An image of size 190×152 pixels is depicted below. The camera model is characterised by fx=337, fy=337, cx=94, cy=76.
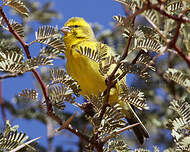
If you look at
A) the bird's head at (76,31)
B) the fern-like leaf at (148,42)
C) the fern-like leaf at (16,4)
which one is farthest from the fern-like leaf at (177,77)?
the bird's head at (76,31)

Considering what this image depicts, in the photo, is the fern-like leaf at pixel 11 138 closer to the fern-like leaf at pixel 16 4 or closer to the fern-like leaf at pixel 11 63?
the fern-like leaf at pixel 11 63

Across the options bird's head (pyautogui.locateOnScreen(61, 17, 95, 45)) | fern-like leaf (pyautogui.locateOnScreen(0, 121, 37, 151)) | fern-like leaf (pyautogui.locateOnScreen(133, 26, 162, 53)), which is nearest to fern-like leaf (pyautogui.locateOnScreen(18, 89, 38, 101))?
fern-like leaf (pyautogui.locateOnScreen(0, 121, 37, 151))

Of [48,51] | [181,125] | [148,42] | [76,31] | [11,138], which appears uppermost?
[148,42]

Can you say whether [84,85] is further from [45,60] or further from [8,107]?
[45,60]

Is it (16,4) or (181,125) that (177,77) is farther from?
(16,4)

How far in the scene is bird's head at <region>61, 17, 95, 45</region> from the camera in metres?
3.68

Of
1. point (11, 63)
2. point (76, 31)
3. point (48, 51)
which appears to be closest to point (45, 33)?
point (48, 51)

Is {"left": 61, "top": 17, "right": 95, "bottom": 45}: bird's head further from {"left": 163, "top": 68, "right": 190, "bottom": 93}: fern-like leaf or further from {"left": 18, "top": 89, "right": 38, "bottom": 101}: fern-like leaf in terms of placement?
{"left": 163, "top": 68, "right": 190, "bottom": 93}: fern-like leaf

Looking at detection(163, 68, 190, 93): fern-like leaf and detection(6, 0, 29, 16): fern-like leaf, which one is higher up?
detection(6, 0, 29, 16): fern-like leaf

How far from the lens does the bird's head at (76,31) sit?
3.68 metres

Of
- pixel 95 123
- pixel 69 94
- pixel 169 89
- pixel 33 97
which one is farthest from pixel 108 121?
pixel 169 89

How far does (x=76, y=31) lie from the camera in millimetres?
3787

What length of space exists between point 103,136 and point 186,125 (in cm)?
44

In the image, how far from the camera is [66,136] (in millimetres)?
2180
